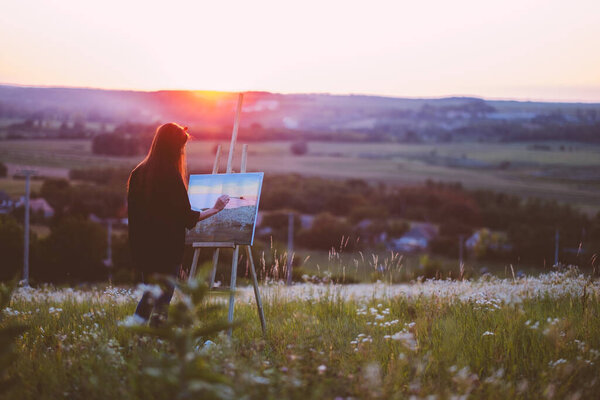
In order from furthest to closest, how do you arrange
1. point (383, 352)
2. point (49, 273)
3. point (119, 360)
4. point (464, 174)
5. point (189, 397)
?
1. point (464, 174)
2. point (49, 273)
3. point (383, 352)
4. point (119, 360)
5. point (189, 397)

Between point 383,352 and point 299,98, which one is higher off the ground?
point 299,98

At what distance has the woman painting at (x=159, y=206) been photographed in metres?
4.62

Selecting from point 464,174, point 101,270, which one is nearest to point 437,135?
point 464,174

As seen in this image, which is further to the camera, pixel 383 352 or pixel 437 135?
pixel 437 135

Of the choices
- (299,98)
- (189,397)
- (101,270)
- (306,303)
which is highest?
(299,98)

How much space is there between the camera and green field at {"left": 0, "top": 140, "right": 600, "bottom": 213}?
79.4 m

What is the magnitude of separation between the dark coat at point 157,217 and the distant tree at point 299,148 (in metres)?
90.7

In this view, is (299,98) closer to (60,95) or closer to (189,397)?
(60,95)

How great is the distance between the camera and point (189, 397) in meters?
2.52

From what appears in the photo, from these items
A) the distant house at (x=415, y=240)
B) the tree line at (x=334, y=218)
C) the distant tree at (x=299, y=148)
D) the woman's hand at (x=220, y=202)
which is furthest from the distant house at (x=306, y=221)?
the woman's hand at (x=220, y=202)

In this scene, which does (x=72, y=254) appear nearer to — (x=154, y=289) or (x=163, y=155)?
(x=163, y=155)

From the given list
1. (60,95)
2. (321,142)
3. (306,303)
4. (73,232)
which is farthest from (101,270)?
(321,142)

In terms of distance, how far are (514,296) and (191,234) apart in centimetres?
329

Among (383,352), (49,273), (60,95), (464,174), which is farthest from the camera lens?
(464,174)
